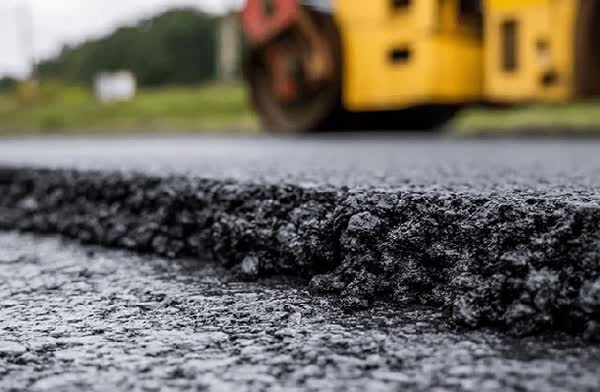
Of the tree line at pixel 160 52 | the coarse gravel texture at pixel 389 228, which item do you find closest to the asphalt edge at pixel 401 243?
the coarse gravel texture at pixel 389 228

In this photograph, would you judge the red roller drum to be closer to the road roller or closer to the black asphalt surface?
the road roller

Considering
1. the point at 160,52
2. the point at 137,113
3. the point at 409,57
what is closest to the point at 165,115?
the point at 137,113

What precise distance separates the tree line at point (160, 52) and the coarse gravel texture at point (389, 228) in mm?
35455

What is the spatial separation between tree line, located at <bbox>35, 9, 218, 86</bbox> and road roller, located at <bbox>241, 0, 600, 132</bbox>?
31998 millimetres

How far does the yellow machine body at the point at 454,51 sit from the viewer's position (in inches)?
127

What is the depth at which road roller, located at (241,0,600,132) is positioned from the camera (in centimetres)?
321

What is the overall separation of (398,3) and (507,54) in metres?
0.80

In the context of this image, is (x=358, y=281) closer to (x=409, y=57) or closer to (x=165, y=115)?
(x=409, y=57)

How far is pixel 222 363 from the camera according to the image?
75 centimetres

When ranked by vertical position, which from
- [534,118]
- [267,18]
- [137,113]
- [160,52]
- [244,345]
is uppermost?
[160,52]

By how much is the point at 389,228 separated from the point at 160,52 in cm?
3797

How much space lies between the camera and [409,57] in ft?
12.5

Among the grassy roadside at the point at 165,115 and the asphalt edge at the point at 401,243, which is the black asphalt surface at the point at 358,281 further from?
the grassy roadside at the point at 165,115

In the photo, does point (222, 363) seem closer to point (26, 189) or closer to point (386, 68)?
point (26, 189)
